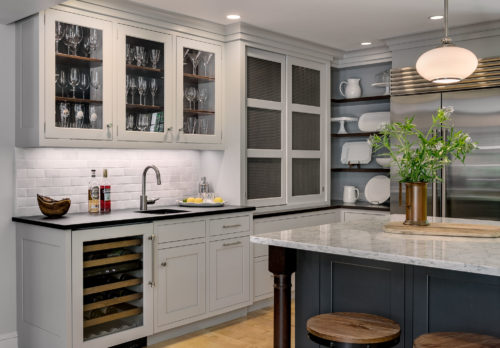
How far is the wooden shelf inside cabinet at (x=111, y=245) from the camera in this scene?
3369 mm

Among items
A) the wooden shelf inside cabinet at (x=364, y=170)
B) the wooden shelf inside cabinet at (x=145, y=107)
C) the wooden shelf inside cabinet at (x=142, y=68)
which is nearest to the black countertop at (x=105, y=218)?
the wooden shelf inside cabinet at (x=145, y=107)

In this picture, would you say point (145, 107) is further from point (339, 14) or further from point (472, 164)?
point (472, 164)

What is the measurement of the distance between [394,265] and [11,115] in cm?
280

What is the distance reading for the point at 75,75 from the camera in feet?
11.9

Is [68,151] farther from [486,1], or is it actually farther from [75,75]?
[486,1]

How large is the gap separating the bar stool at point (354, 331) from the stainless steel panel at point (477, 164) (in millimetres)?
2631

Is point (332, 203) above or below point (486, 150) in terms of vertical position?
below

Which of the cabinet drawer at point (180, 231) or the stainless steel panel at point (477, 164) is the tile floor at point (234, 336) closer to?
the cabinet drawer at point (180, 231)

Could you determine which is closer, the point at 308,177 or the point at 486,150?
the point at 486,150

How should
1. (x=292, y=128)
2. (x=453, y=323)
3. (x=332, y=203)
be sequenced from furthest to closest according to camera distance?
(x=332, y=203), (x=292, y=128), (x=453, y=323)

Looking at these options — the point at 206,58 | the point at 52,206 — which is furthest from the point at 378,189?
the point at 52,206

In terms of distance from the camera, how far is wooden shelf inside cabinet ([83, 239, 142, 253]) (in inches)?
133

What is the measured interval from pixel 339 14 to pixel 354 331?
9.45ft

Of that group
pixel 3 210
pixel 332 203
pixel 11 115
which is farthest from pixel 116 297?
pixel 332 203
